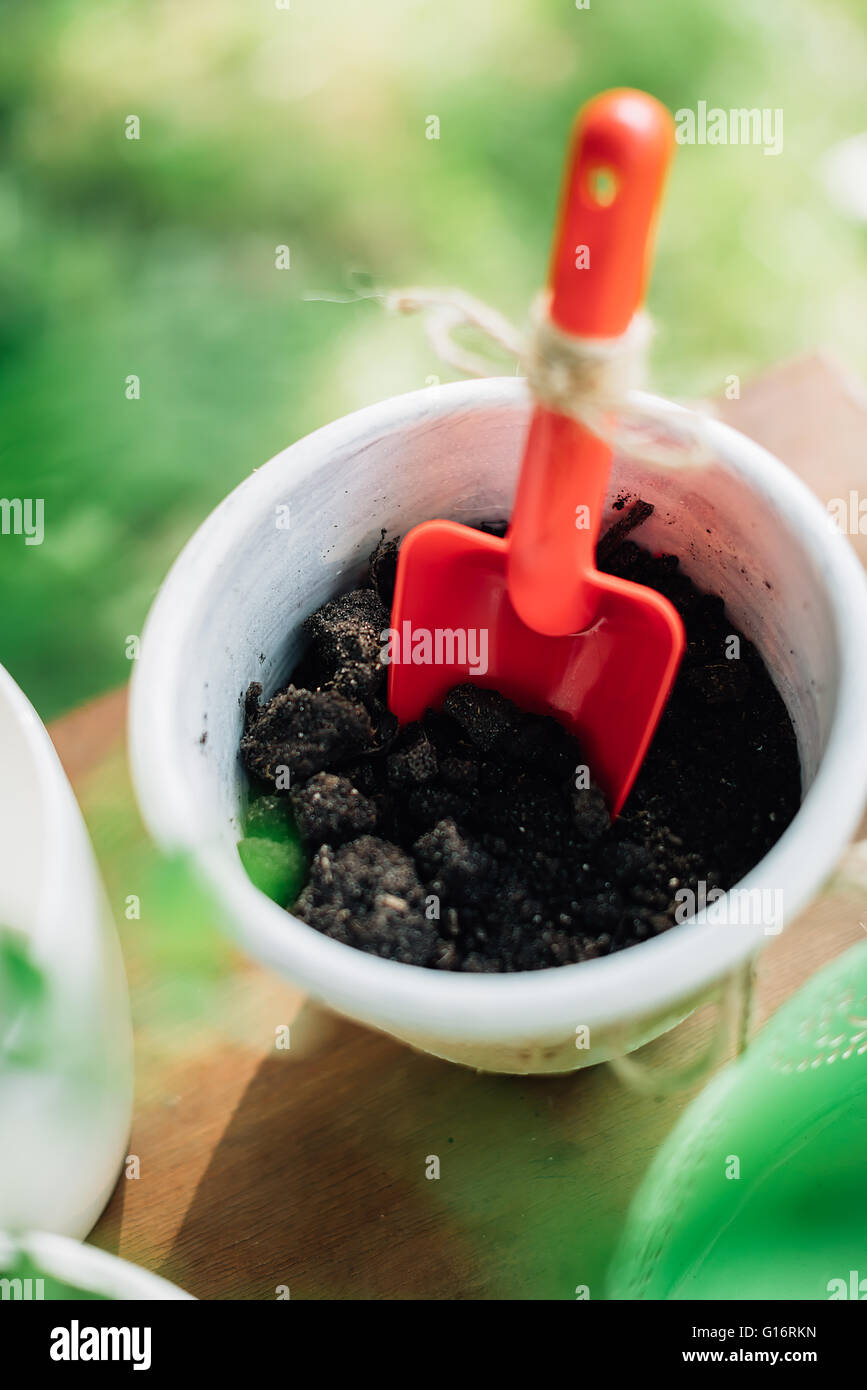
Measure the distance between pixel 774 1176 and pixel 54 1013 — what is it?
15.8 inches

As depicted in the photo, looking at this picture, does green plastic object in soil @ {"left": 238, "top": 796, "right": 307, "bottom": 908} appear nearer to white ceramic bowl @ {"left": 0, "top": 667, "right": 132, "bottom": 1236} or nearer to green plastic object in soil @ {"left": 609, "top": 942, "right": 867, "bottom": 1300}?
white ceramic bowl @ {"left": 0, "top": 667, "right": 132, "bottom": 1236}

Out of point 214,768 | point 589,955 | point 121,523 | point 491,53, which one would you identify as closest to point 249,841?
point 214,768

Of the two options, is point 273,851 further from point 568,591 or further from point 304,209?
point 304,209

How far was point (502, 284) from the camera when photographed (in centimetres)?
113

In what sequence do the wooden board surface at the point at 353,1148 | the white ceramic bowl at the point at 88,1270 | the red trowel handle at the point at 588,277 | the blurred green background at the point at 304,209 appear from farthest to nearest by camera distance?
1. the blurred green background at the point at 304,209
2. the wooden board surface at the point at 353,1148
3. the white ceramic bowl at the point at 88,1270
4. the red trowel handle at the point at 588,277

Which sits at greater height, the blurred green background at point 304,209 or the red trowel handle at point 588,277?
the blurred green background at point 304,209

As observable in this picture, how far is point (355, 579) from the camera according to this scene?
60cm

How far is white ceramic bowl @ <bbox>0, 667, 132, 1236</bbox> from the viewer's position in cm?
47

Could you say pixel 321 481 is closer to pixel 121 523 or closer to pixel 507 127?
pixel 121 523

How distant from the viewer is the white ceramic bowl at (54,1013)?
0.47 meters

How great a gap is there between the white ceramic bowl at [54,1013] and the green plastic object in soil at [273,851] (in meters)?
0.08

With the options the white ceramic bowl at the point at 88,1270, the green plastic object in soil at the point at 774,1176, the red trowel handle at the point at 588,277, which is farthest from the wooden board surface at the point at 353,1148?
the red trowel handle at the point at 588,277

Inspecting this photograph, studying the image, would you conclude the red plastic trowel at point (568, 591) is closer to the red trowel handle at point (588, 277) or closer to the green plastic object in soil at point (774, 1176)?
the red trowel handle at point (588, 277)

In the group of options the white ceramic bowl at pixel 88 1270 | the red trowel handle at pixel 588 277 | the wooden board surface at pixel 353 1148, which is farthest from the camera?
the wooden board surface at pixel 353 1148
